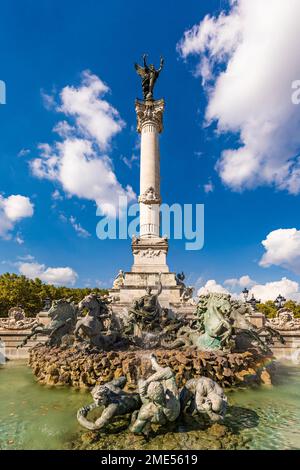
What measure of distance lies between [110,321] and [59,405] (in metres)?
5.40

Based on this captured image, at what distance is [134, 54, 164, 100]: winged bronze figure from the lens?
28016 mm

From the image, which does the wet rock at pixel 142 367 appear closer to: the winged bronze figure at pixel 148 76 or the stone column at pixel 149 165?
the stone column at pixel 149 165

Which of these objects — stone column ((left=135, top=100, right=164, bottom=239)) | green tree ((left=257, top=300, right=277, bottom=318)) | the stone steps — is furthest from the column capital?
green tree ((left=257, top=300, right=277, bottom=318))

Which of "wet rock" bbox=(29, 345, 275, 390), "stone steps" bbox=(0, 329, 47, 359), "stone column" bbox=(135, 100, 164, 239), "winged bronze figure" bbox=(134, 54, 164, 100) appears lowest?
"stone steps" bbox=(0, 329, 47, 359)

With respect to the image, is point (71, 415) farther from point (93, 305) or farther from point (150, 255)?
point (150, 255)

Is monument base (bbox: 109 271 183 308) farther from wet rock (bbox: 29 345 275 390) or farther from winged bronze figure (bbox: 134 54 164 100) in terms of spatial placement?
winged bronze figure (bbox: 134 54 164 100)

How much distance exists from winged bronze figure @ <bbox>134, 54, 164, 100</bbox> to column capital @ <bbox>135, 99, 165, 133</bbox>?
163cm

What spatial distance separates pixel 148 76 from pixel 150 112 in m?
5.55

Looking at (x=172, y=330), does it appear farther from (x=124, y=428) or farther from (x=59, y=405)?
(x=124, y=428)

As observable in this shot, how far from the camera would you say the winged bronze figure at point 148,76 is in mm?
28016

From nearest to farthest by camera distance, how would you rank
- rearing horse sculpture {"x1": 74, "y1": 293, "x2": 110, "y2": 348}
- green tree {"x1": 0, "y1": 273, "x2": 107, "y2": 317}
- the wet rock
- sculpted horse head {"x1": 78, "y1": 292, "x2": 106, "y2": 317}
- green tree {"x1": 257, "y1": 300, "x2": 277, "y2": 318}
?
the wet rock → rearing horse sculpture {"x1": 74, "y1": 293, "x2": 110, "y2": 348} → sculpted horse head {"x1": 78, "y1": 292, "x2": 106, "y2": 317} → green tree {"x1": 0, "y1": 273, "x2": 107, "y2": 317} → green tree {"x1": 257, "y1": 300, "x2": 277, "y2": 318}

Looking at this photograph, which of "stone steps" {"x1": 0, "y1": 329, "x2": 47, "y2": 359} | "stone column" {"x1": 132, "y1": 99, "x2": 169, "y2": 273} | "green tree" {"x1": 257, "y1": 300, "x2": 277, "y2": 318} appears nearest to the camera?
"stone steps" {"x1": 0, "y1": 329, "x2": 47, "y2": 359}

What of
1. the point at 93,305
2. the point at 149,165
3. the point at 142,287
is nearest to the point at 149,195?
the point at 149,165
